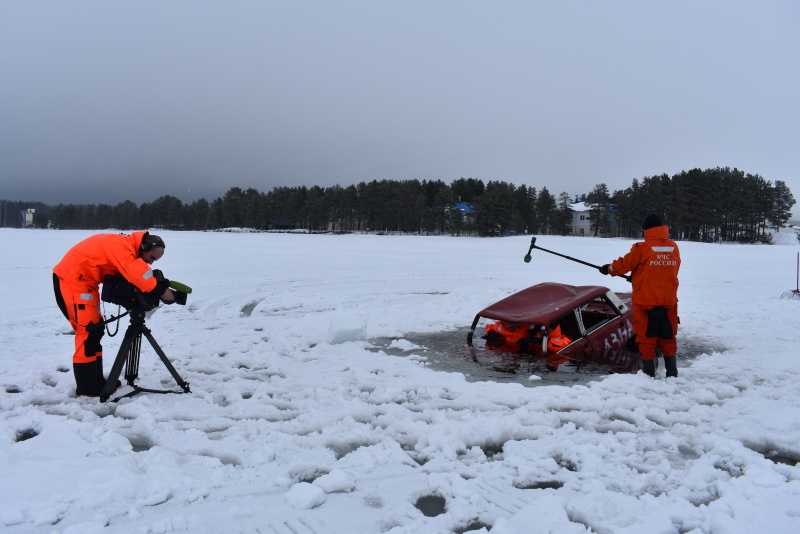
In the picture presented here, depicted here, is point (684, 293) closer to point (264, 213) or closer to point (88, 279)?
point (88, 279)

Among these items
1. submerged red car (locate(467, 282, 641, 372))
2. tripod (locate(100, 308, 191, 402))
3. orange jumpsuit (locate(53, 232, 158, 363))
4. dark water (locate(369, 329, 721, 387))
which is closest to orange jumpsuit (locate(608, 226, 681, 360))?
dark water (locate(369, 329, 721, 387))

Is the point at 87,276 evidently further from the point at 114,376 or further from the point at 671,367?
the point at 671,367

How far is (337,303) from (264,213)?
8973 cm

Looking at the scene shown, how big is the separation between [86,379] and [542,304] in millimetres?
5603

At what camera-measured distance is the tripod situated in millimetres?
4500

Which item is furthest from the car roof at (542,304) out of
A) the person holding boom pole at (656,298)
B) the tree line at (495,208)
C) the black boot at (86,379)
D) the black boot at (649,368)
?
the tree line at (495,208)

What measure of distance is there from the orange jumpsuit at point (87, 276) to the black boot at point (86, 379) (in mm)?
55

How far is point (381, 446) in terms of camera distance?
3715 millimetres

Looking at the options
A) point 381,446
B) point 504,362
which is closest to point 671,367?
point 504,362

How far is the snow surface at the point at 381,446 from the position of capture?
281 centimetres

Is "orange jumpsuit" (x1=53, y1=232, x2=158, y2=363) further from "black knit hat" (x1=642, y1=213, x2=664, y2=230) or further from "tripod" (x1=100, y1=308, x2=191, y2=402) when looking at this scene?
"black knit hat" (x1=642, y1=213, x2=664, y2=230)

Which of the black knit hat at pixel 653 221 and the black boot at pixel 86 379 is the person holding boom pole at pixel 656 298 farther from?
the black boot at pixel 86 379

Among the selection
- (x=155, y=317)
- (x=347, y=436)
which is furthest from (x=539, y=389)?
(x=155, y=317)

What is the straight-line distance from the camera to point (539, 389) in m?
5.02
